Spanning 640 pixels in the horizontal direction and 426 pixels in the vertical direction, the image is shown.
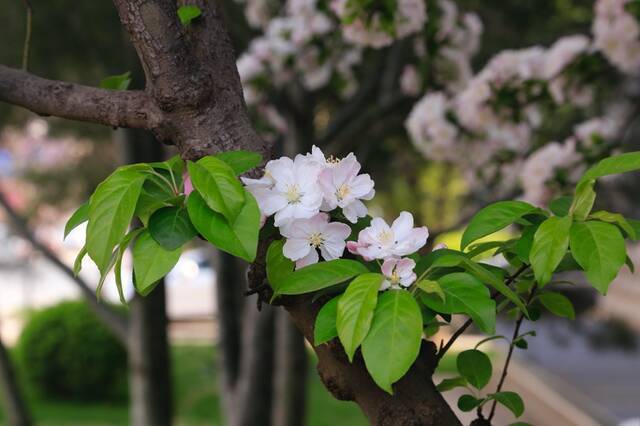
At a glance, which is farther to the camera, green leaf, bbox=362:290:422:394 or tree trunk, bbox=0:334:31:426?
tree trunk, bbox=0:334:31:426

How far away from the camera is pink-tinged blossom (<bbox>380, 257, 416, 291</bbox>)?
0.94m

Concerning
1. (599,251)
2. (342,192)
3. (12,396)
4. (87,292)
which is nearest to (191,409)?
(87,292)

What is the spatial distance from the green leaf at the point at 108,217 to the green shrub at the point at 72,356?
6.37m

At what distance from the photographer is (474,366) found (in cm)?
116

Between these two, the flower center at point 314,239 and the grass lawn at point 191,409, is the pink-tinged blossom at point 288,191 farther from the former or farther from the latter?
the grass lawn at point 191,409

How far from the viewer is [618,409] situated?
20.1ft

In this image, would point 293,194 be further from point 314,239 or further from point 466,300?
point 466,300

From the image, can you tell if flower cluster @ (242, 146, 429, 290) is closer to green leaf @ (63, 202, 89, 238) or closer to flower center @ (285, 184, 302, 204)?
flower center @ (285, 184, 302, 204)

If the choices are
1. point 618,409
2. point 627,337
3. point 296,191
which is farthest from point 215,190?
point 627,337

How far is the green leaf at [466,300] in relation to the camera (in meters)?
0.90

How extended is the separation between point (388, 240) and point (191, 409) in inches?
244

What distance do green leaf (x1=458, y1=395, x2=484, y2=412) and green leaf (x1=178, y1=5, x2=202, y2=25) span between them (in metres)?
0.60

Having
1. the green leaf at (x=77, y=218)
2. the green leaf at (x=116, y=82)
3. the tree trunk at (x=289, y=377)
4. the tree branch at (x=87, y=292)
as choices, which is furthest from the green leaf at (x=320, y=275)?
the tree trunk at (x=289, y=377)

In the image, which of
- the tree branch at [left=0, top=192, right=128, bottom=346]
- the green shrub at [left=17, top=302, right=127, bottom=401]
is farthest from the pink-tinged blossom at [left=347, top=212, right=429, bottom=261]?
the green shrub at [left=17, top=302, right=127, bottom=401]
